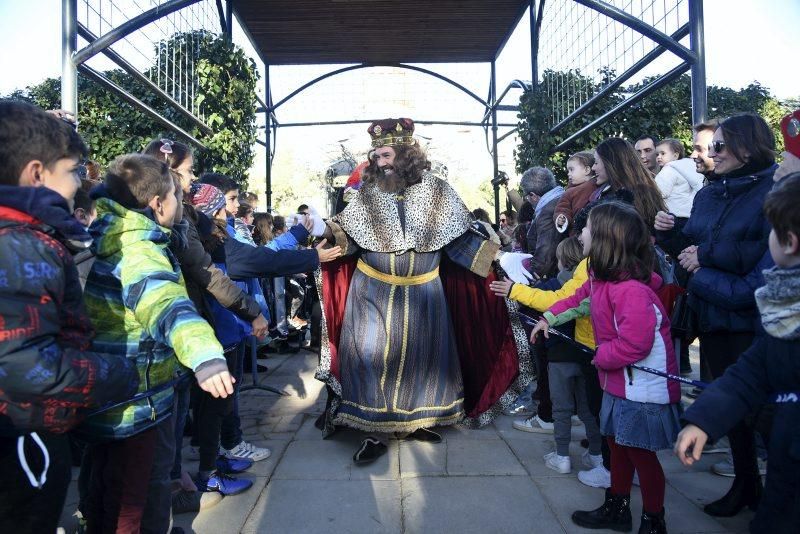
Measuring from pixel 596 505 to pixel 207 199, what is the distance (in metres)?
2.55

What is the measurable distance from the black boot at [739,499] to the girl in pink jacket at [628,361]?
443mm

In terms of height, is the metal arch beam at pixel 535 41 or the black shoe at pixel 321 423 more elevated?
the metal arch beam at pixel 535 41

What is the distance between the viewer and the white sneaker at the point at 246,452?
140 inches

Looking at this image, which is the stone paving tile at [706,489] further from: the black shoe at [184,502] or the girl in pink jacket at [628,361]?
the black shoe at [184,502]

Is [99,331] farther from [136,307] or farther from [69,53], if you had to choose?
[69,53]

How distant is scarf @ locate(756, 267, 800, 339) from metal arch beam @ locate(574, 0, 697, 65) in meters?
3.09

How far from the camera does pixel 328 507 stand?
2.92 m

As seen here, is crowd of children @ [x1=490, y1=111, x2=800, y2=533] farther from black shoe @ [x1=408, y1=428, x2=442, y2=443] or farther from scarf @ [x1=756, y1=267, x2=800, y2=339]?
black shoe @ [x1=408, y1=428, x2=442, y2=443]

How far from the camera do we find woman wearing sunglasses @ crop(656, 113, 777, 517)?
2777mm

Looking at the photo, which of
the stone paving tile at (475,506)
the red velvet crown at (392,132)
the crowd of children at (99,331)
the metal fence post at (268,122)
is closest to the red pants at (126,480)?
the crowd of children at (99,331)

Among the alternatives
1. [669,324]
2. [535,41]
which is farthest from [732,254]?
[535,41]

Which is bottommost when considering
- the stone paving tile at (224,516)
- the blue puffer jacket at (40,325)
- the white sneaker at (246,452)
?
the stone paving tile at (224,516)

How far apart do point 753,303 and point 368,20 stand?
669cm

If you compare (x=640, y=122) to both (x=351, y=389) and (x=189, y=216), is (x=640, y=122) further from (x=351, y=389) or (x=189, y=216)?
(x=189, y=216)
